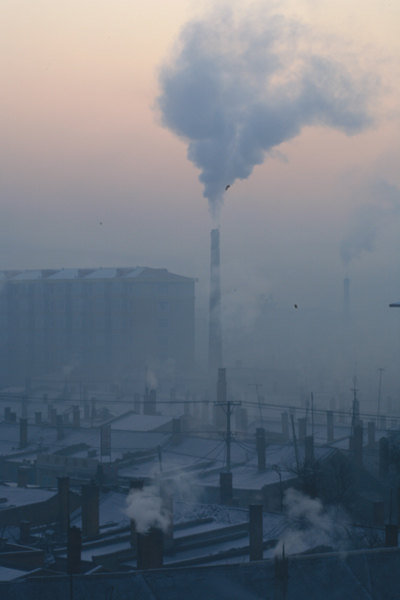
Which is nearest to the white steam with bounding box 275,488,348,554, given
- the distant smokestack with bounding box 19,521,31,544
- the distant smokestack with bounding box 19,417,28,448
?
the distant smokestack with bounding box 19,521,31,544

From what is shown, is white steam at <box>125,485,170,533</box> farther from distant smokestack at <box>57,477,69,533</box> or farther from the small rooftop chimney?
the small rooftop chimney

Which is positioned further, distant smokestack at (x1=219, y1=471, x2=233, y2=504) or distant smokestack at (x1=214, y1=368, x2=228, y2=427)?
→ distant smokestack at (x1=214, y1=368, x2=228, y2=427)

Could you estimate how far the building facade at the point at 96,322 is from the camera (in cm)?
4350

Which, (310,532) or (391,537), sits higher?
(391,537)

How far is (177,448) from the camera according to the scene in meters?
23.1

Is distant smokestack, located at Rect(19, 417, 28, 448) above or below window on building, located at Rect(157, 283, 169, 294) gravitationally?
below

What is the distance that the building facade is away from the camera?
143 ft

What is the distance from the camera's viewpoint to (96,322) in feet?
147

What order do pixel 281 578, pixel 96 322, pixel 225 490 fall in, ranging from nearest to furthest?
pixel 281 578
pixel 225 490
pixel 96 322

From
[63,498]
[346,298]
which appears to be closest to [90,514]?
[63,498]

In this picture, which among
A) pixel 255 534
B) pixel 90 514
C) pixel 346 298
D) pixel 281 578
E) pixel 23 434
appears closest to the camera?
pixel 281 578

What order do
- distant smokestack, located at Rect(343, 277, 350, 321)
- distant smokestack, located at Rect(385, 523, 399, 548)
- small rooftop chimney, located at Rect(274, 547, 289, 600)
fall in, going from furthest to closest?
distant smokestack, located at Rect(343, 277, 350, 321), distant smokestack, located at Rect(385, 523, 399, 548), small rooftop chimney, located at Rect(274, 547, 289, 600)

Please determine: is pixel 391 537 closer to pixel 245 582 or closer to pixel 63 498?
pixel 245 582

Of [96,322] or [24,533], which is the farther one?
[96,322]
